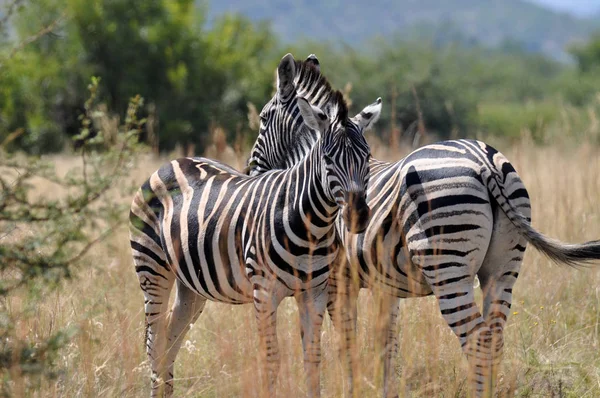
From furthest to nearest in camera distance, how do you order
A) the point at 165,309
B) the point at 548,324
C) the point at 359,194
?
the point at 548,324 < the point at 165,309 < the point at 359,194

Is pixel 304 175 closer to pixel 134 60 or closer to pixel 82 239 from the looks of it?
pixel 82 239

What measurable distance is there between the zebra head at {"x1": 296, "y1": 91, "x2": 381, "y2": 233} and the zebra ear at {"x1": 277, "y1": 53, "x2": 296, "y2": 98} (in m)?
1.20

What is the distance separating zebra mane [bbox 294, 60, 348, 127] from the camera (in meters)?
4.35

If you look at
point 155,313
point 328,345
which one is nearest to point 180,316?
point 155,313

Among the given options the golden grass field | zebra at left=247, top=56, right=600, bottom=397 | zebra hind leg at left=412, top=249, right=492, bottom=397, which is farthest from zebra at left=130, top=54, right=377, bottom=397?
zebra hind leg at left=412, top=249, right=492, bottom=397

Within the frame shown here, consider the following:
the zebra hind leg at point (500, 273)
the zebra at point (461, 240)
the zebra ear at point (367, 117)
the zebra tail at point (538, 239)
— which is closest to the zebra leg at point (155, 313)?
the zebra at point (461, 240)

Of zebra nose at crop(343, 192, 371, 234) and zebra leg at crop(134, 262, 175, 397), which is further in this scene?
zebra leg at crop(134, 262, 175, 397)

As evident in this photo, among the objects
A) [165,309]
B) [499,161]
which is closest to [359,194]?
[499,161]

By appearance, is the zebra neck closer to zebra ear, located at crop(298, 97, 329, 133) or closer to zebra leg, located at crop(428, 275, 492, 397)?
zebra ear, located at crop(298, 97, 329, 133)

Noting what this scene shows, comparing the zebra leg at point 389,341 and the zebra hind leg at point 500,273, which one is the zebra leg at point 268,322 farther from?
the zebra hind leg at point 500,273

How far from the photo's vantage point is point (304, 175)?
→ 4.57m

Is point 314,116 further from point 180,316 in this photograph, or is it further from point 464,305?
point 180,316

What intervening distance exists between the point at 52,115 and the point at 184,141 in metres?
3.64

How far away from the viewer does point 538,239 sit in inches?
172
